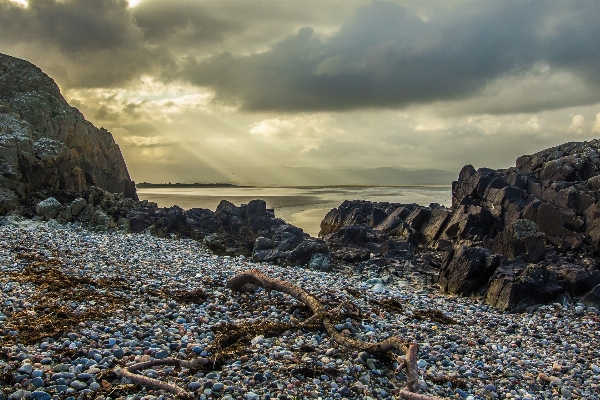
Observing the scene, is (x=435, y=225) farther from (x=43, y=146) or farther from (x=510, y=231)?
(x=43, y=146)

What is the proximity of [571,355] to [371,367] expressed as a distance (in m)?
6.75

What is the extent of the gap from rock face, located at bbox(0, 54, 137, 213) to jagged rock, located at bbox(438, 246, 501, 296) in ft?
103

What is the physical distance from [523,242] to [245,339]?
1824cm

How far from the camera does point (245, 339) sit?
10.0m

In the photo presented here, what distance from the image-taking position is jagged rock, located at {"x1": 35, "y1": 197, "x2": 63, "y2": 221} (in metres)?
31.1

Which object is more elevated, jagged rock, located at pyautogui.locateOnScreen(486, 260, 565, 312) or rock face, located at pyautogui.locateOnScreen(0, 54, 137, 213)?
rock face, located at pyautogui.locateOnScreen(0, 54, 137, 213)

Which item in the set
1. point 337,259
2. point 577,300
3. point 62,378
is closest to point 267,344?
point 62,378

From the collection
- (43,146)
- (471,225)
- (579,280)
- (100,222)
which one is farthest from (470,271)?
(43,146)

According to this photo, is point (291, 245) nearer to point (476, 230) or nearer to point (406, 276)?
point (406, 276)

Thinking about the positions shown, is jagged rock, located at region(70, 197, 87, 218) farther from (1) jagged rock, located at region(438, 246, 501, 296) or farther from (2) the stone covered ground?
(1) jagged rock, located at region(438, 246, 501, 296)

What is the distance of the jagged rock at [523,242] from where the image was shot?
21.8 m

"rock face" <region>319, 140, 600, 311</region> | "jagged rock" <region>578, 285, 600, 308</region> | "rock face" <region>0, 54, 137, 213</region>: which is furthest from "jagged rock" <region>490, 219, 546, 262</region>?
"rock face" <region>0, 54, 137, 213</region>

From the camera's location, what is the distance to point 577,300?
55.5 ft

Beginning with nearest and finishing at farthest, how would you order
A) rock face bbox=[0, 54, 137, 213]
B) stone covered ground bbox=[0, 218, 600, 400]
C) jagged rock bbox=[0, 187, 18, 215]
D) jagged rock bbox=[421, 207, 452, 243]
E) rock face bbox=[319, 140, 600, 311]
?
stone covered ground bbox=[0, 218, 600, 400]
rock face bbox=[319, 140, 600, 311]
jagged rock bbox=[0, 187, 18, 215]
jagged rock bbox=[421, 207, 452, 243]
rock face bbox=[0, 54, 137, 213]
